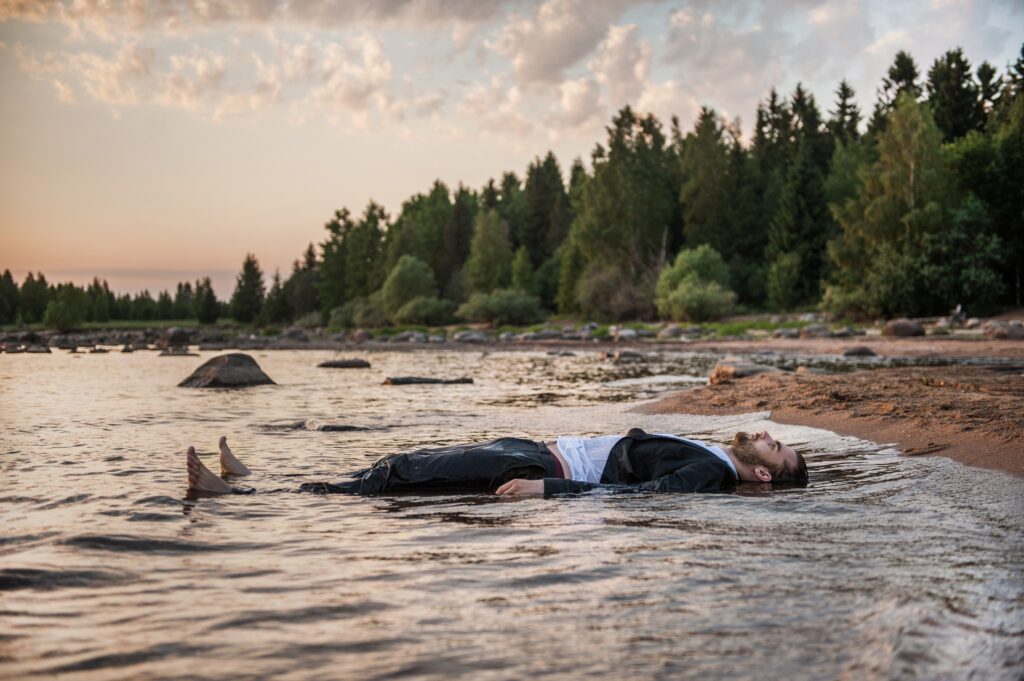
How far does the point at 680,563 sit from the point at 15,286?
146917 mm

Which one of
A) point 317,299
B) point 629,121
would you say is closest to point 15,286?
point 317,299

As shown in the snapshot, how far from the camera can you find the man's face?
7043 millimetres

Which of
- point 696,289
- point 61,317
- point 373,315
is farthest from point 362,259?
point 696,289

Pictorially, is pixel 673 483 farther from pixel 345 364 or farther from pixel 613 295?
pixel 613 295

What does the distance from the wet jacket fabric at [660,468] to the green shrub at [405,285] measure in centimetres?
7782

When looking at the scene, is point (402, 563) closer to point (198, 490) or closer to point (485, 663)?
point (485, 663)

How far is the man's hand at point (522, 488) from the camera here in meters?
6.45

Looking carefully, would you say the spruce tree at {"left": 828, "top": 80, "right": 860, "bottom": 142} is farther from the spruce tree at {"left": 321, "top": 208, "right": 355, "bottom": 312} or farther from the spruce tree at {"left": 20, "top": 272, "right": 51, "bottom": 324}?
the spruce tree at {"left": 20, "top": 272, "right": 51, "bottom": 324}

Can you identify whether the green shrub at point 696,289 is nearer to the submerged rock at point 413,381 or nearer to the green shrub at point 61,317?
the submerged rock at point 413,381

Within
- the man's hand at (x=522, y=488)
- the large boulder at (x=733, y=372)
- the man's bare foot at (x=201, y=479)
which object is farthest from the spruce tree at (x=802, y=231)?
the man's bare foot at (x=201, y=479)

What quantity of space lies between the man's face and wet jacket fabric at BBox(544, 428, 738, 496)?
0.23m

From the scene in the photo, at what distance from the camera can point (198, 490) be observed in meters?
6.41

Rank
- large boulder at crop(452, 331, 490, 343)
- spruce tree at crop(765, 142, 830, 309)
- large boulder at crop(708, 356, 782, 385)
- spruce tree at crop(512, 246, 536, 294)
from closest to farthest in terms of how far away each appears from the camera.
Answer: large boulder at crop(708, 356, 782, 385)
large boulder at crop(452, 331, 490, 343)
spruce tree at crop(765, 142, 830, 309)
spruce tree at crop(512, 246, 536, 294)

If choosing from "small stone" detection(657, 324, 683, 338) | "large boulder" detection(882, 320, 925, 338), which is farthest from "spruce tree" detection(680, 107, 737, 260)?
"large boulder" detection(882, 320, 925, 338)
